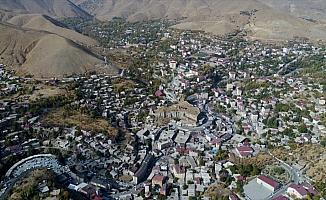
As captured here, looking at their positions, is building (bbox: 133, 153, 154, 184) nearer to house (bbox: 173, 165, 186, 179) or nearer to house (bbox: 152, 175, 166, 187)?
house (bbox: 152, 175, 166, 187)

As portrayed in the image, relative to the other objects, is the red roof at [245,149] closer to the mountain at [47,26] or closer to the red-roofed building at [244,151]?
the red-roofed building at [244,151]

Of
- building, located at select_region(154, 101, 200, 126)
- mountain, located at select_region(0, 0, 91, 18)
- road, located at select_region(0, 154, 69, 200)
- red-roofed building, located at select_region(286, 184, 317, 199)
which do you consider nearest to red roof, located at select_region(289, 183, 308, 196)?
red-roofed building, located at select_region(286, 184, 317, 199)

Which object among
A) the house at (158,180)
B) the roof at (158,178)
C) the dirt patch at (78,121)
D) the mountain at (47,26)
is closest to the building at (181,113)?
the dirt patch at (78,121)

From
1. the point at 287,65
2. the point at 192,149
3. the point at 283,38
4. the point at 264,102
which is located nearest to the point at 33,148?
the point at 192,149

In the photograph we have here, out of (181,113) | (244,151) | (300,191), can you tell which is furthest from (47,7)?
(300,191)

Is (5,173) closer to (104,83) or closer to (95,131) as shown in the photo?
(95,131)

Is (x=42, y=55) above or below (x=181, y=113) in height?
above

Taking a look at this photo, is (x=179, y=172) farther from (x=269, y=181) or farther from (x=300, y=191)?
(x=300, y=191)
